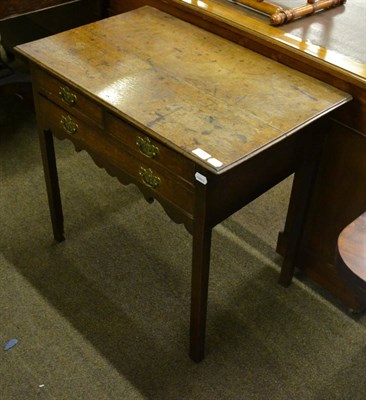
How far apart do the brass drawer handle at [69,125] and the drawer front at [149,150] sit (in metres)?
0.18

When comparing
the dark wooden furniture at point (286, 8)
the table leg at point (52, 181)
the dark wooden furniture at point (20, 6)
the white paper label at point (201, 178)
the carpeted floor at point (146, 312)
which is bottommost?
the carpeted floor at point (146, 312)

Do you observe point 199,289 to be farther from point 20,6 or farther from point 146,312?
point 20,6

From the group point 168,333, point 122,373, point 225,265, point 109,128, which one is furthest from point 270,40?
point 122,373

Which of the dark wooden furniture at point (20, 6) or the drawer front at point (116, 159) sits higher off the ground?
the dark wooden furniture at point (20, 6)

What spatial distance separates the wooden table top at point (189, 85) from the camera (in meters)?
1.34

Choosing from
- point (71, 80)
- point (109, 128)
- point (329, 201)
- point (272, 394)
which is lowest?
point (272, 394)

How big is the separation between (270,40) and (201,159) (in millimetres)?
566

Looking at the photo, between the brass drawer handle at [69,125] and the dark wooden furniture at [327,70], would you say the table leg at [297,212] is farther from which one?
the brass drawer handle at [69,125]

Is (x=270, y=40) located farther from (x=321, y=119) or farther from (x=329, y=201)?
(x=329, y=201)

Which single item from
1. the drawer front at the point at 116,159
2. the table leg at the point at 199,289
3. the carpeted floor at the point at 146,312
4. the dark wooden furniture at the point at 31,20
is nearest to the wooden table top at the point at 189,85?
the drawer front at the point at 116,159

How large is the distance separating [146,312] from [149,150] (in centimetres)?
69

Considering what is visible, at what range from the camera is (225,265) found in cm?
206

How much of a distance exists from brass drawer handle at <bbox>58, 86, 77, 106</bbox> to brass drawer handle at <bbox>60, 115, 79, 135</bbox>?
65mm

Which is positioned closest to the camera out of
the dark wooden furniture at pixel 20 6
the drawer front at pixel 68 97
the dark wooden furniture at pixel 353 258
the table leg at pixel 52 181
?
the dark wooden furniture at pixel 353 258
